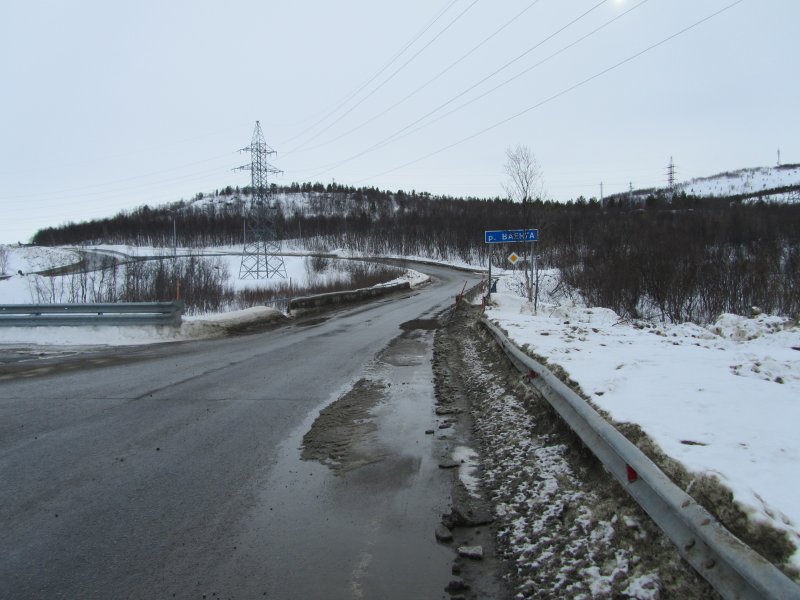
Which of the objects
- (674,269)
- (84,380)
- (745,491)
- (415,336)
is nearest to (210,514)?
(745,491)

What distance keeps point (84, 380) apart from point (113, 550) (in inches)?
248

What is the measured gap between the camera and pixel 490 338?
1182 cm

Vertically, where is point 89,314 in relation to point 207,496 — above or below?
above

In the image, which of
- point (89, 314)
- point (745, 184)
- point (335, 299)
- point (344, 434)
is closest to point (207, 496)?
point (344, 434)

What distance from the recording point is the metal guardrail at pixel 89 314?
45.9ft

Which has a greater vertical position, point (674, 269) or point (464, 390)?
point (674, 269)

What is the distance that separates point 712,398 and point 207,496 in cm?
451

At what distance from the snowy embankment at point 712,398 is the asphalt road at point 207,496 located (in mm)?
1755

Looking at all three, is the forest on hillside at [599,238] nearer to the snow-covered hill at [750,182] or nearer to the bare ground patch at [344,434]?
the bare ground patch at [344,434]

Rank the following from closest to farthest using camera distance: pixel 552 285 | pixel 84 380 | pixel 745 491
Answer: pixel 745 491 → pixel 84 380 → pixel 552 285

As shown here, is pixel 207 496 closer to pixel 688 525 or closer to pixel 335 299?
pixel 688 525

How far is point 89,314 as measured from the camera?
46.1ft

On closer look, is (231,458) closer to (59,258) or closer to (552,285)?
(552,285)

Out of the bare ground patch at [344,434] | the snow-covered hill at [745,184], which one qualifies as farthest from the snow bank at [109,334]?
the snow-covered hill at [745,184]
